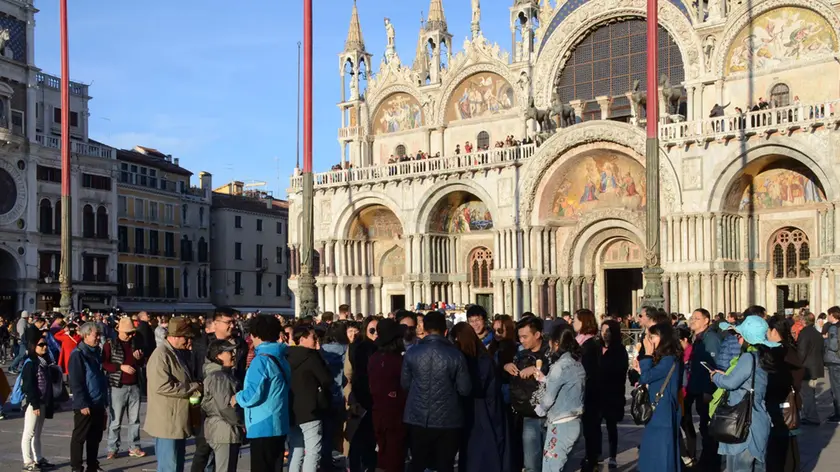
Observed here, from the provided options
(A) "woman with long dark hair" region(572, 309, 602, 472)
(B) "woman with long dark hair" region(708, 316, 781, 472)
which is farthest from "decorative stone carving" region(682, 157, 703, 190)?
(B) "woman with long dark hair" region(708, 316, 781, 472)

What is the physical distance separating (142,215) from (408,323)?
46.0 m

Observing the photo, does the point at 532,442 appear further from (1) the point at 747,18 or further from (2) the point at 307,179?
(1) the point at 747,18

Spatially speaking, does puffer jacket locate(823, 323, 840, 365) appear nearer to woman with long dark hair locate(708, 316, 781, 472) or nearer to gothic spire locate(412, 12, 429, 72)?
woman with long dark hair locate(708, 316, 781, 472)

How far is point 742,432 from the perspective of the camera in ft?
29.1

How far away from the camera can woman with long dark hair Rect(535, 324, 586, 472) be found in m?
9.09

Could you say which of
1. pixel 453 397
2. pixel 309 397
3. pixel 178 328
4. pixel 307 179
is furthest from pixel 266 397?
pixel 307 179

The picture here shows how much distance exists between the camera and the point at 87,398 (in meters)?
10.9

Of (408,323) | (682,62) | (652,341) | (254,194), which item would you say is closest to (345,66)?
(682,62)

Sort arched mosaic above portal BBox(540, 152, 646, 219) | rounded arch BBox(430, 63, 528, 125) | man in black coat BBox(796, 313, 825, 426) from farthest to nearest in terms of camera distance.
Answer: rounded arch BBox(430, 63, 528, 125) < arched mosaic above portal BBox(540, 152, 646, 219) < man in black coat BBox(796, 313, 825, 426)

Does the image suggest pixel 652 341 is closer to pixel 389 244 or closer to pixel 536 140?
pixel 536 140

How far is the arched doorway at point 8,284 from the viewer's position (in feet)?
148

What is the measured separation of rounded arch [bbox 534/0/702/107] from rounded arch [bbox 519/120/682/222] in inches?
135

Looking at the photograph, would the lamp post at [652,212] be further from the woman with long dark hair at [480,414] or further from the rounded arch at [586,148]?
the woman with long dark hair at [480,414]

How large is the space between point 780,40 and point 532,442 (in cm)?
2547
